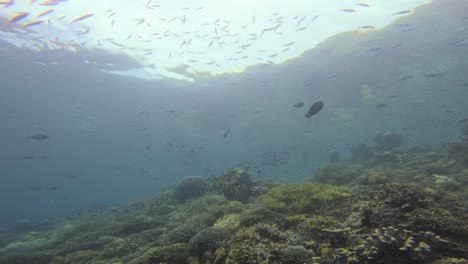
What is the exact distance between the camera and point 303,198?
23.8ft

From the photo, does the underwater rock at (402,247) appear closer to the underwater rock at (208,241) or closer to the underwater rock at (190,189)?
the underwater rock at (208,241)

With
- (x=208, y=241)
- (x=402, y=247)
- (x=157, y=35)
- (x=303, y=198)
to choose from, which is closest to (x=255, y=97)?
(x=157, y=35)

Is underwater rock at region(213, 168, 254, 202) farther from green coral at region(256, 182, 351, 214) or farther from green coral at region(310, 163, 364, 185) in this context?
green coral at region(310, 163, 364, 185)

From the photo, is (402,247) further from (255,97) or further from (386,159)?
(255,97)

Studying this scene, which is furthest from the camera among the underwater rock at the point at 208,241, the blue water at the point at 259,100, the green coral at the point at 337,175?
the blue water at the point at 259,100

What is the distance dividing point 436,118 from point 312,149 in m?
24.9

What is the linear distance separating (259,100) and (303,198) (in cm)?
3067

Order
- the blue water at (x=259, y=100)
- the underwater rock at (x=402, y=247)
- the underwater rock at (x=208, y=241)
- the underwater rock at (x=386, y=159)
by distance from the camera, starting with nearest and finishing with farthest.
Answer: the underwater rock at (x=402, y=247)
the underwater rock at (x=208, y=241)
the underwater rock at (x=386, y=159)
the blue water at (x=259, y=100)

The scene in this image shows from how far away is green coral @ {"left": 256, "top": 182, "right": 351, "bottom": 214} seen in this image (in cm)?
683

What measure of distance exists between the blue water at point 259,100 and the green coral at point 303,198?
7651 mm

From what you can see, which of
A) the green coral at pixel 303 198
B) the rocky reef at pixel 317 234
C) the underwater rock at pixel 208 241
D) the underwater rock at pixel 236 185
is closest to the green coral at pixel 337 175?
the rocky reef at pixel 317 234

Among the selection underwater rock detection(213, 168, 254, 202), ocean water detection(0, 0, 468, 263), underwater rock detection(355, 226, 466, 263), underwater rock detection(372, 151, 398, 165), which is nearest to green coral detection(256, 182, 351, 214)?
underwater rock detection(355, 226, 466, 263)

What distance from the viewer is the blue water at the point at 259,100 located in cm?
2762

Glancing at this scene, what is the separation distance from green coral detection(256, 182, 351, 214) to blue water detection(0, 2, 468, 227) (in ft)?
25.1
